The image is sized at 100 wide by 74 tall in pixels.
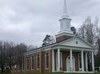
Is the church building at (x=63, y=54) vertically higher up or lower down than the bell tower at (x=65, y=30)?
lower down

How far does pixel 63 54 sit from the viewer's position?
3997cm

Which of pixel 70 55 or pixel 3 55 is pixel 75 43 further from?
pixel 3 55

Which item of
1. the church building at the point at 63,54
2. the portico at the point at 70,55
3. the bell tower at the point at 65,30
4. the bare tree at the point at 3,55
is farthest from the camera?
the bell tower at the point at 65,30

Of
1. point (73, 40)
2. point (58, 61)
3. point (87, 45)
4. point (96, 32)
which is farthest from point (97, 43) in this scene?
point (58, 61)

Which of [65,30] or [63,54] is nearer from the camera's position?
[63,54]

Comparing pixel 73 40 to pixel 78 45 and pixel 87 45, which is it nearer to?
pixel 78 45

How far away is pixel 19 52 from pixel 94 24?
24.0 metres

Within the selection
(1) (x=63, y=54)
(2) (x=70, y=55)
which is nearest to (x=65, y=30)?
(1) (x=63, y=54)

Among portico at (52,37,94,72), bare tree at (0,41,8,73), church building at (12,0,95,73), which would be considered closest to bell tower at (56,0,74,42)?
church building at (12,0,95,73)

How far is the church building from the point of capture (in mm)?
37562

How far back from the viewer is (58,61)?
35.9 meters

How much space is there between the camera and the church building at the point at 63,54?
3756 cm

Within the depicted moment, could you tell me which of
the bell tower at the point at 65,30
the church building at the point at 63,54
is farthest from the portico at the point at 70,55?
the bell tower at the point at 65,30

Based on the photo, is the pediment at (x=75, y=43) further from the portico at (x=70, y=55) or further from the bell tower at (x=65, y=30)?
the bell tower at (x=65, y=30)
